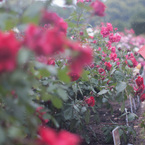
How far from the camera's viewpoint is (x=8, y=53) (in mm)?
614

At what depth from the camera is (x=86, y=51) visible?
0.71 metres

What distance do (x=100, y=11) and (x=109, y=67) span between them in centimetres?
131

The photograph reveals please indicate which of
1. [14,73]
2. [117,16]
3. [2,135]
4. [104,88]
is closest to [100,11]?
[14,73]

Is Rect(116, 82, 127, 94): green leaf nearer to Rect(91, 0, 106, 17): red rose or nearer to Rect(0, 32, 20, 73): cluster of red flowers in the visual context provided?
Rect(91, 0, 106, 17): red rose

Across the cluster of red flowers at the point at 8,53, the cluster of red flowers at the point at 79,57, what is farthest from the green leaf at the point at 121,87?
the cluster of red flowers at the point at 8,53

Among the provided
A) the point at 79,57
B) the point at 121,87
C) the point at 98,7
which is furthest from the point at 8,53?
the point at 121,87

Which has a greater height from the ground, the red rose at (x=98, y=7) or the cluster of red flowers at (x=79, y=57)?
the cluster of red flowers at (x=79, y=57)

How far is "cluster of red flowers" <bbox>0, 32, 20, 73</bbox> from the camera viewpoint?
0.61m

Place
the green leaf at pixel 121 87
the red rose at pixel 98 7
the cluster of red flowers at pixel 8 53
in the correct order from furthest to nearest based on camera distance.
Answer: the green leaf at pixel 121 87, the red rose at pixel 98 7, the cluster of red flowers at pixel 8 53

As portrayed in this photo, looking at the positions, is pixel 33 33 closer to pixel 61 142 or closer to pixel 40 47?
pixel 40 47

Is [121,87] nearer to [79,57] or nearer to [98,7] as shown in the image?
[98,7]

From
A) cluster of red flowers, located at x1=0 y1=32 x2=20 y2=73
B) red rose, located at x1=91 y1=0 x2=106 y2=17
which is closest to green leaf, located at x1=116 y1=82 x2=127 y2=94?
red rose, located at x1=91 y1=0 x2=106 y2=17

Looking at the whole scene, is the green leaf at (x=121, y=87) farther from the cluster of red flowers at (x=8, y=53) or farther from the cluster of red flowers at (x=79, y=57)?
the cluster of red flowers at (x=8, y=53)

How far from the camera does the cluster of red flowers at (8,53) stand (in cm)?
61
